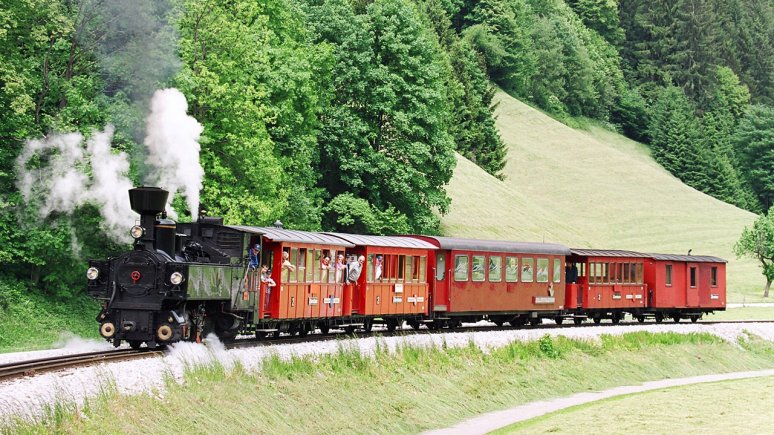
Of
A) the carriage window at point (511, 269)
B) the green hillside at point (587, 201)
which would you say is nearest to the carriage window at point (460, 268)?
the carriage window at point (511, 269)

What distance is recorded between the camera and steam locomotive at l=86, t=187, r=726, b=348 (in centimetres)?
2333

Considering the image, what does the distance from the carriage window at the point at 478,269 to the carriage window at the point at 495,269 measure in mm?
364

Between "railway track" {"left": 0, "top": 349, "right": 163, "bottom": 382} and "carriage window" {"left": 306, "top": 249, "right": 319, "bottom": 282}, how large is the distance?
5920 millimetres

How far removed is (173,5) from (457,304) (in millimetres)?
14275

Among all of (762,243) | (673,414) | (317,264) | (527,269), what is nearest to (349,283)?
(317,264)

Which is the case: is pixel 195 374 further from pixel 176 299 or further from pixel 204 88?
pixel 204 88

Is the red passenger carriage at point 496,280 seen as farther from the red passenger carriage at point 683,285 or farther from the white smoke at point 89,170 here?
the white smoke at point 89,170

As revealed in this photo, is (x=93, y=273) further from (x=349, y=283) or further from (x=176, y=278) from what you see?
(x=349, y=283)

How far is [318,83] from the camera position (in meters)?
53.3

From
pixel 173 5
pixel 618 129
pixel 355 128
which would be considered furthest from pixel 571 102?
pixel 173 5

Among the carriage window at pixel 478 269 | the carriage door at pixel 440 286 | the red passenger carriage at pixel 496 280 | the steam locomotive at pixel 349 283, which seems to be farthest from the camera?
the carriage window at pixel 478 269

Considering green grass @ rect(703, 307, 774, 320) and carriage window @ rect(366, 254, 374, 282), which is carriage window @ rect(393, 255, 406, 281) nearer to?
carriage window @ rect(366, 254, 374, 282)

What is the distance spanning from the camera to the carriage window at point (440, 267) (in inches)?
1403

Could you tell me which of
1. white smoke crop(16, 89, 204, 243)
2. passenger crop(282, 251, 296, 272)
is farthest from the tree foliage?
passenger crop(282, 251, 296, 272)
